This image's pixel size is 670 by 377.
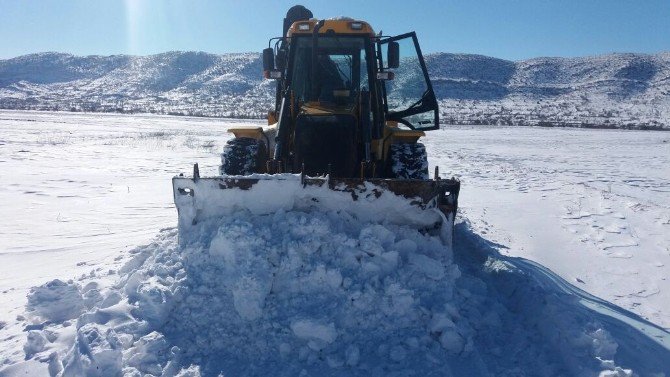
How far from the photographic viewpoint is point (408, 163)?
228 inches

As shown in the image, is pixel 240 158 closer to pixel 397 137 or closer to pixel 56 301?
pixel 397 137

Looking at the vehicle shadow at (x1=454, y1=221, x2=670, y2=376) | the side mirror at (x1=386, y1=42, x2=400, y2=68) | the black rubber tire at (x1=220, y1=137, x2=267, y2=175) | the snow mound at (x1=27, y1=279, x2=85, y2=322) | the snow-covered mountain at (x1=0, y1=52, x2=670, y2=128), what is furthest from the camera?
the snow-covered mountain at (x1=0, y1=52, x2=670, y2=128)

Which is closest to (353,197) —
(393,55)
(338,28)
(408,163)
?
(408,163)

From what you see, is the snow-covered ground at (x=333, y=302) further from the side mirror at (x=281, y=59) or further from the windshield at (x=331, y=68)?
the side mirror at (x=281, y=59)

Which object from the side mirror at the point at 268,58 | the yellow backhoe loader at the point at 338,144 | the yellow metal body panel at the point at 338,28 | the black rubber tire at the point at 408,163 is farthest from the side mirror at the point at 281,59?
the black rubber tire at the point at 408,163

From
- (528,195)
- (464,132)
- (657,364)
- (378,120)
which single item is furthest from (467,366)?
(464,132)

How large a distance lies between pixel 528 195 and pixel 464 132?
16.7 metres

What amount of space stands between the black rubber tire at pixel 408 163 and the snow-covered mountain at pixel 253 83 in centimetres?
4342

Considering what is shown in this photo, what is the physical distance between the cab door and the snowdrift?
252cm

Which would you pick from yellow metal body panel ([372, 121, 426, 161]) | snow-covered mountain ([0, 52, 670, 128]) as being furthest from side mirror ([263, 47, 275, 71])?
snow-covered mountain ([0, 52, 670, 128])

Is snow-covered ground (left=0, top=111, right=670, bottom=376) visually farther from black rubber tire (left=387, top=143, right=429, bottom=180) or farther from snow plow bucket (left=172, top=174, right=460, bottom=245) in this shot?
black rubber tire (left=387, top=143, right=429, bottom=180)

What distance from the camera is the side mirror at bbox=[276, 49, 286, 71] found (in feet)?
21.5

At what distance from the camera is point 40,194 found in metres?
9.25

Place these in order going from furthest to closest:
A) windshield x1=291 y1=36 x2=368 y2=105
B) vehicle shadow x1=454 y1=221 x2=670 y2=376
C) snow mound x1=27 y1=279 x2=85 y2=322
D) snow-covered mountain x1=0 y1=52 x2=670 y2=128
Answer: snow-covered mountain x1=0 y1=52 x2=670 y2=128 < windshield x1=291 y1=36 x2=368 y2=105 < snow mound x1=27 y1=279 x2=85 y2=322 < vehicle shadow x1=454 y1=221 x2=670 y2=376
